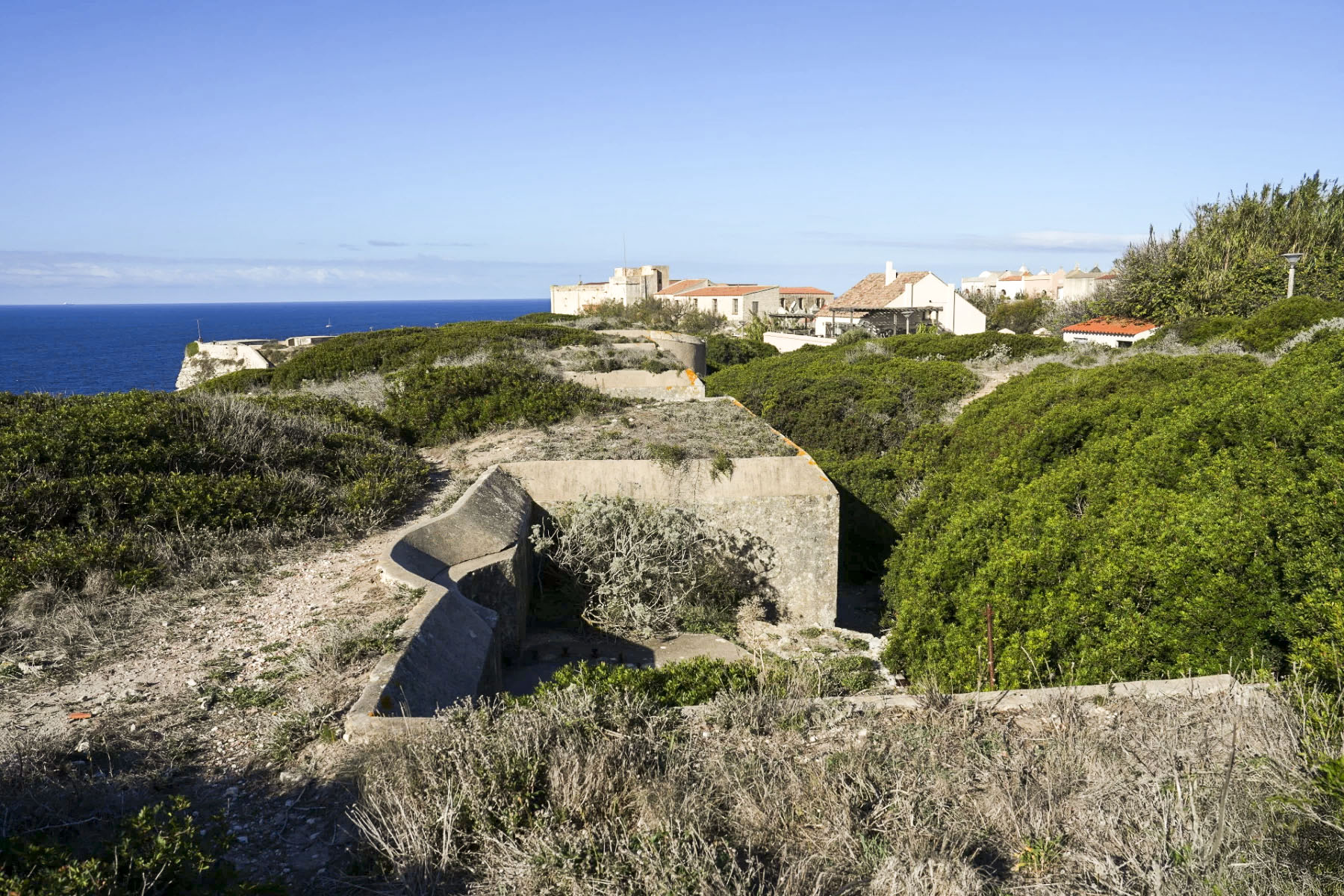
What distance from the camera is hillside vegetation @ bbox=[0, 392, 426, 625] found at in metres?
7.08

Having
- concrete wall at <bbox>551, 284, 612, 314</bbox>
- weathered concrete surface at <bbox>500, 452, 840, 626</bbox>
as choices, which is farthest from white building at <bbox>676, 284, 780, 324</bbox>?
weathered concrete surface at <bbox>500, 452, 840, 626</bbox>

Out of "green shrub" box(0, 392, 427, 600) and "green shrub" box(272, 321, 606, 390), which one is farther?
"green shrub" box(272, 321, 606, 390)

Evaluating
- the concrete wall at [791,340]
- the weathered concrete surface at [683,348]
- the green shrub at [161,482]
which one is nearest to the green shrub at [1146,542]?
the green shrub at [161,482]

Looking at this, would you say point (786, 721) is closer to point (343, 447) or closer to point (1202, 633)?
point (1202, 633)

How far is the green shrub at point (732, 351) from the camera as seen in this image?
39.3 m

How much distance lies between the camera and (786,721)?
15.7ft

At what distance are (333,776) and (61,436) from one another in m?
6.74

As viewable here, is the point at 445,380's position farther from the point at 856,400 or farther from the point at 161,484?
the point at 856,400

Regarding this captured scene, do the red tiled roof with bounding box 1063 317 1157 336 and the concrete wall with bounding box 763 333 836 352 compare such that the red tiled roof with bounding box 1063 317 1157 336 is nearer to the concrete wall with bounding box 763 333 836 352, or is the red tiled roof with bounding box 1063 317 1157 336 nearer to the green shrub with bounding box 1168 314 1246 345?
the green shrub with bounding box 1168 314 1246 345

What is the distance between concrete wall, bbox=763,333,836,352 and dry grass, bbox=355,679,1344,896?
1342 inches

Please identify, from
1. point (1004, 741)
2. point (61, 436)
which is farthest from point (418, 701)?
point (61, 436)

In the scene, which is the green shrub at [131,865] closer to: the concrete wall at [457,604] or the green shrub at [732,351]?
the concrete wall at [457,604]

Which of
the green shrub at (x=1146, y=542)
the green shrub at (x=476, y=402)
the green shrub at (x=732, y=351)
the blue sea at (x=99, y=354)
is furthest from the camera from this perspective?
the blue sea at (x=99, y=354)

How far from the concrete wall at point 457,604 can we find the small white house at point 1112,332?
25840mm
